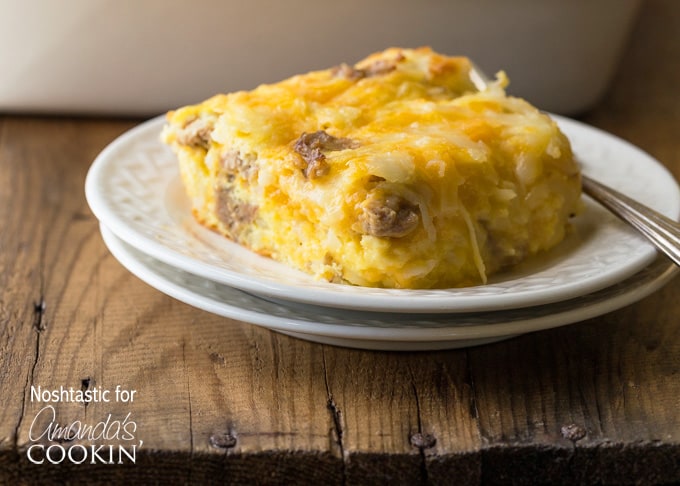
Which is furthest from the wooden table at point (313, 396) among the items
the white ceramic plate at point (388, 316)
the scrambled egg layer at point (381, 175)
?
the scrambled egg layer at point (381, 175)

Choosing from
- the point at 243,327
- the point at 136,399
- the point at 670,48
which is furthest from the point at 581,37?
the point at 136,399

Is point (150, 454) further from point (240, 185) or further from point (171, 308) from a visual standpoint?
point (240, 185)

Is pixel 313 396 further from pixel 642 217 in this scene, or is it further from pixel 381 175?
pixel 642 217

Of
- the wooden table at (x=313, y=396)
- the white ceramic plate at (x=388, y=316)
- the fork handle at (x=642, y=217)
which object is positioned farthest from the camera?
the fork handle at (x=642, y=217)

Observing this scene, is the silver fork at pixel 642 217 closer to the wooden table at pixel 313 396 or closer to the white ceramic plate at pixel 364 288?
the white ceramic plate at pixel 364 288

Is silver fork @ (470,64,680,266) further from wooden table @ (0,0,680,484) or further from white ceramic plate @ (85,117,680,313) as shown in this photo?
wooden table @ (0,0,680,484)

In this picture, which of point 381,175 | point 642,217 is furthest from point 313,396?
point 642,217
